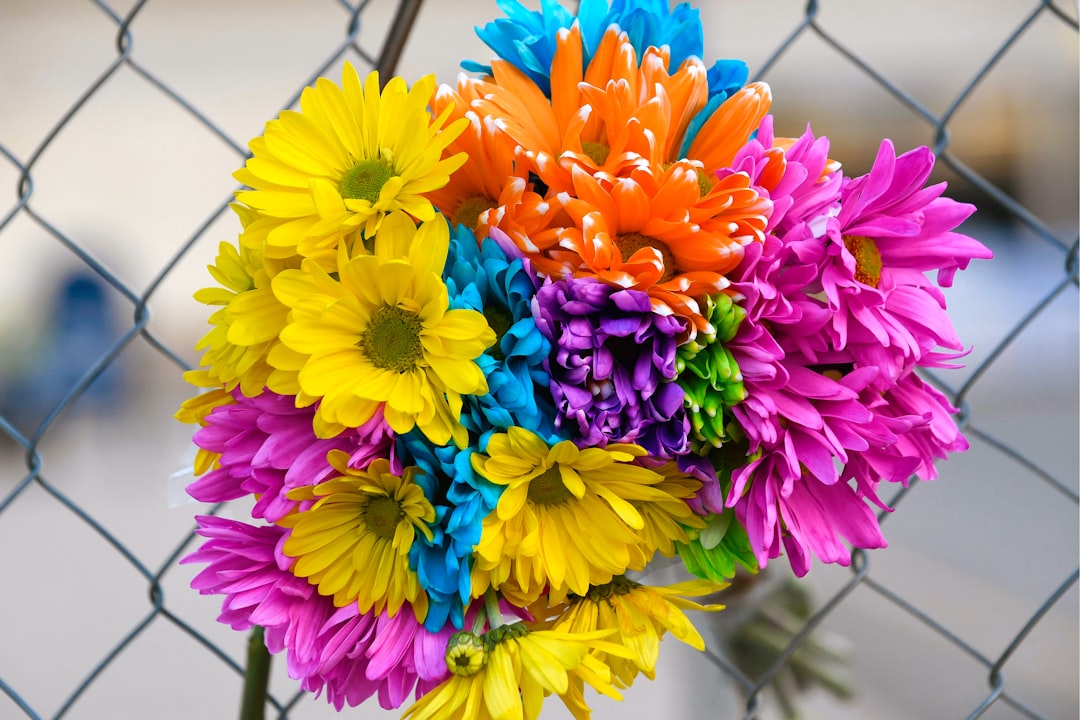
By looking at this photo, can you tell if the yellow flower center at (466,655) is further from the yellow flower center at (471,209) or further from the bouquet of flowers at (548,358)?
the yellow flower center at (471,209)

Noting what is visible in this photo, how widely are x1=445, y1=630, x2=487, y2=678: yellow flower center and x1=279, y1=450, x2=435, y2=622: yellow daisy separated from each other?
0.05 feet

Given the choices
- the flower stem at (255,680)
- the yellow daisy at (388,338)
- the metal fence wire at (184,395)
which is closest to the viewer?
the yellow daisy at (388,338)

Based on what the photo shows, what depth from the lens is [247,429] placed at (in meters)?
0.26

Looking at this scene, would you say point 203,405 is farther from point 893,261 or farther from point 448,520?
point 893,261

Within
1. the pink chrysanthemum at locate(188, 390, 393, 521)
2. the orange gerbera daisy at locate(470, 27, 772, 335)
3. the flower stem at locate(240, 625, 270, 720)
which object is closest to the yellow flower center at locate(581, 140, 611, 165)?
the orange gerbera daisy at locate(470, 27, 772, 335)

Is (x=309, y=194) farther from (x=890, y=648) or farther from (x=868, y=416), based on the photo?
(x=890, y=648)

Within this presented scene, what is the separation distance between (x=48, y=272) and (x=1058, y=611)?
379 cm

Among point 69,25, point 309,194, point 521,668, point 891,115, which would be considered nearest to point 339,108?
point 309,194

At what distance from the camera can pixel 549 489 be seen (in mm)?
258

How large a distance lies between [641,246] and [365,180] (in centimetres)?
8

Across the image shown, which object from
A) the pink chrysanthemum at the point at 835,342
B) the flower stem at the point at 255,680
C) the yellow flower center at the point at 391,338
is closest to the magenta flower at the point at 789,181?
the pink chrysanthemum at the point at 835,342

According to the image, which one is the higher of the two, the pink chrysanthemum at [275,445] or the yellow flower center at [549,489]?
the yellow flower center at [549,489]

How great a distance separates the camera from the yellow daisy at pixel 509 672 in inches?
9.3

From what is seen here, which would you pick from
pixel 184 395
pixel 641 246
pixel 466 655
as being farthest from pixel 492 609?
pixel 184 395
